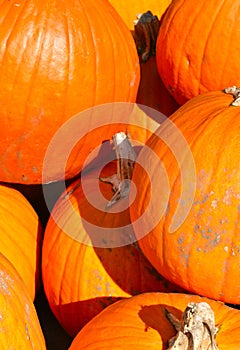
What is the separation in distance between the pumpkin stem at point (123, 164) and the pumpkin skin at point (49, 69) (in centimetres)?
18

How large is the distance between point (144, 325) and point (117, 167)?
0.67 meters

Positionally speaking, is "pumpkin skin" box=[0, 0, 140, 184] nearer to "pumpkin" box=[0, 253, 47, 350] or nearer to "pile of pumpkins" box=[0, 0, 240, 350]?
"pile of pumpkins" box=[0, 0, 240, 350]

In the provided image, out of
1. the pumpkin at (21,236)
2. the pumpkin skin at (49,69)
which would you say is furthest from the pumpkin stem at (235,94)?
the pumpkin at (21,236)

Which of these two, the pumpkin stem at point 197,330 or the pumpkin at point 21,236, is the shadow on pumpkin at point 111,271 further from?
the pumpkin stem at point 197,330

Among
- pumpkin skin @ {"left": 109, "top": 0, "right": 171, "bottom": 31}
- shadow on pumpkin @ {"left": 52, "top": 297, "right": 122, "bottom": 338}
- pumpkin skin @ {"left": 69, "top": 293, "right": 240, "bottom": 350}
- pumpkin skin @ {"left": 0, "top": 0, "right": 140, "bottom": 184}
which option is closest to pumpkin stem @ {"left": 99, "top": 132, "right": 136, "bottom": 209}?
pumpkin skin @ {"left": 0, "top": 0, "right": 140, "bottom": 184}

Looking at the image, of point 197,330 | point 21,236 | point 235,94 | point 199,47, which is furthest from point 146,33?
point 197,330

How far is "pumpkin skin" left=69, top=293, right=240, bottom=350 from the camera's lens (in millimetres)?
1562

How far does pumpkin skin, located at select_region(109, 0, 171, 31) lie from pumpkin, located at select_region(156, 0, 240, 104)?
0.53 metres

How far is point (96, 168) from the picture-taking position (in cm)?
236

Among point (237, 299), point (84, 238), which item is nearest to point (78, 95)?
point (84, 238)

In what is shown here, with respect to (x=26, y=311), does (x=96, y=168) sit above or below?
above

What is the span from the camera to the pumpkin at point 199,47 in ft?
7.00

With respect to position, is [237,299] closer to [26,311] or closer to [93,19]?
[26,311]

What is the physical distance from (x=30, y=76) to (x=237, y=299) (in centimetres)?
91
